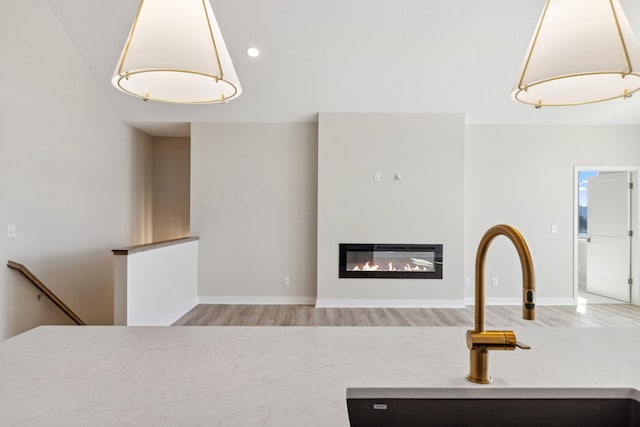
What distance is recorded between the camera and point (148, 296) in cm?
372

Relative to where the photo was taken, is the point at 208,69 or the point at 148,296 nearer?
the point at 208,69

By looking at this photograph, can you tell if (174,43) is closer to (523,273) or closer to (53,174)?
(523,273)

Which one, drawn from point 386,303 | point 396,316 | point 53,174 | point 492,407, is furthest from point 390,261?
point 492,407

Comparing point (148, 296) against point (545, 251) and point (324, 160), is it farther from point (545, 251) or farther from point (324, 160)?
point (545, 251)

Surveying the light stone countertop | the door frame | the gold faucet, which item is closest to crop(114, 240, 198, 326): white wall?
the light stone countertop

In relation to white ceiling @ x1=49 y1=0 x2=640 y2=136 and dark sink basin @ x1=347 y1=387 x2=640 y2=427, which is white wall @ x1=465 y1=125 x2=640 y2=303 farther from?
dark sink basin @ x1=347 y1=387 x2=640 y2=427

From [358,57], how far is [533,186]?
3.15m

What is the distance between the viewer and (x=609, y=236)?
233 inches

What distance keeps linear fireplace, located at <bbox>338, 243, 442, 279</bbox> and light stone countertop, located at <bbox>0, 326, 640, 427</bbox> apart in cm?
387

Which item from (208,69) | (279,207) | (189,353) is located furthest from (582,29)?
(279,207)

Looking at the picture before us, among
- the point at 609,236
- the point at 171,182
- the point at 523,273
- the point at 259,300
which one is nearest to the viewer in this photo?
the point at 523,273

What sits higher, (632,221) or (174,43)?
(174,43)

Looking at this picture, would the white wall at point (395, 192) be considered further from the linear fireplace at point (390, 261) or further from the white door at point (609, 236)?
the white door at point (609, 236)

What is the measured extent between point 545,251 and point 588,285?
1.63 meters
